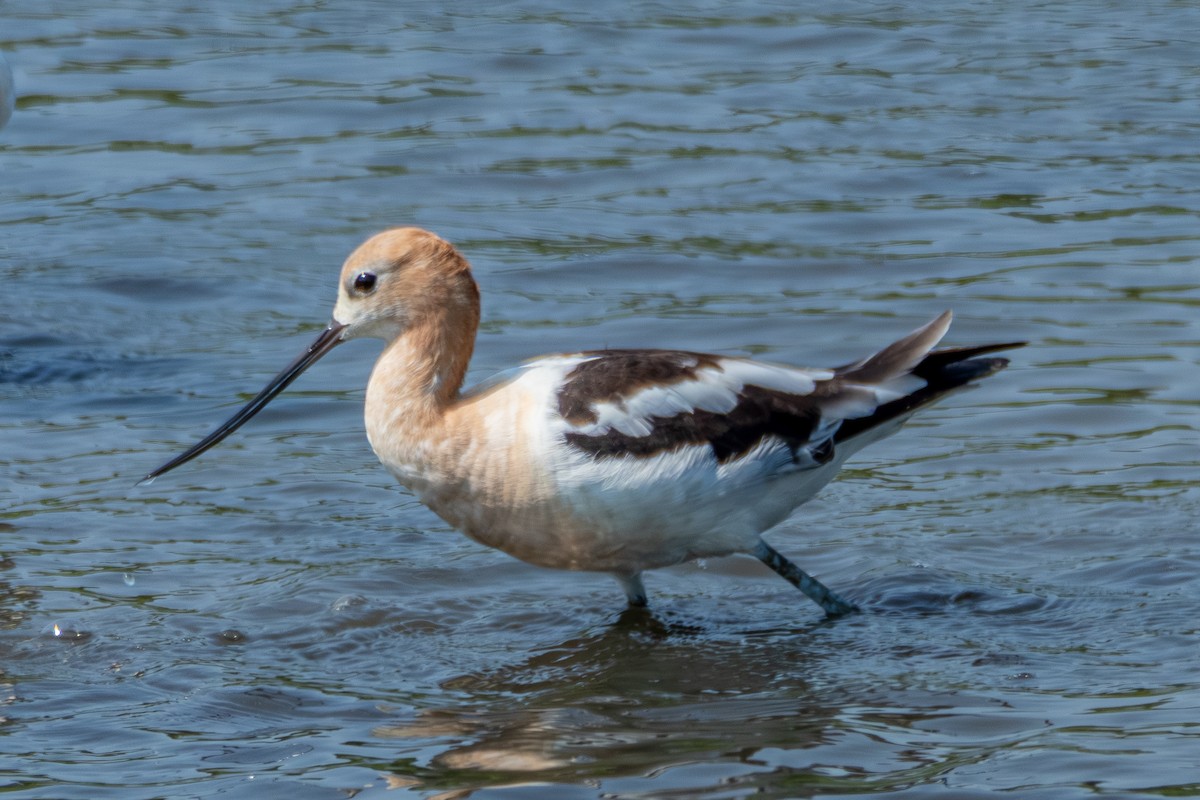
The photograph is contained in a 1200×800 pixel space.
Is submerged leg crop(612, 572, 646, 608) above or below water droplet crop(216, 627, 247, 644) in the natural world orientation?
above

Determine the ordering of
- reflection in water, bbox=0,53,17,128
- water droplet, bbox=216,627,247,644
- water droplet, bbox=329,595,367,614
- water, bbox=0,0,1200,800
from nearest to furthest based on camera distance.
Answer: water, bbox=0,0,1200,800 < water droplet, bbox=216,627,247,644 < water droplet, bbox=329,595,367,614 < reflection in water, bbox=0,53,17,128

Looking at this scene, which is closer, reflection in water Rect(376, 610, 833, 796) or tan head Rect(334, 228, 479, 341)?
reflection in water Rect(376, 610, 833, 796)

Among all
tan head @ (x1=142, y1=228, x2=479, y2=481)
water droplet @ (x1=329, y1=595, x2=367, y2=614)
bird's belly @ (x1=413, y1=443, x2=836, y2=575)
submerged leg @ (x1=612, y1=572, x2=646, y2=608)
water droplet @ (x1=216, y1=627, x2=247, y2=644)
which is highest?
tan head @ (x1=142, y1=228, x2=479, y2=481)

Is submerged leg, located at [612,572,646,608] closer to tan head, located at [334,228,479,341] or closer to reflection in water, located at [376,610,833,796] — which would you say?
reflection in water, located at [376,610,833,796]

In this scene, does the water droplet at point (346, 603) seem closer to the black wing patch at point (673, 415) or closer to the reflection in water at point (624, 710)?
the reflection in water at point (624, 710)

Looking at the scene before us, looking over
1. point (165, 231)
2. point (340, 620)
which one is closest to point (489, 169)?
point (165, 231)

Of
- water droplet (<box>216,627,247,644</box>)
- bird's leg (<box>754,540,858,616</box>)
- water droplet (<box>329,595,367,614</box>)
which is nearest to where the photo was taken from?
water droplet (<box>216,627,247,644</box>)

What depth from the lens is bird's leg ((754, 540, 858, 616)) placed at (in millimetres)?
6312

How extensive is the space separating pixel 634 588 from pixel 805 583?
0.55m

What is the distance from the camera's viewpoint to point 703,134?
12.1m

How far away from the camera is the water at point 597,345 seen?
17.6 ft

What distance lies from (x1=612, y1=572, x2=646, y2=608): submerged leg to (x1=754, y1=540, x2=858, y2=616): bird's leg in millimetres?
403

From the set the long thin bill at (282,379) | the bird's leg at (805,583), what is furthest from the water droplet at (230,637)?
the bird's leg at (805,583)

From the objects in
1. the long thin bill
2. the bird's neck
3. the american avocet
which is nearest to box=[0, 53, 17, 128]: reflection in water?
the long thin bill
